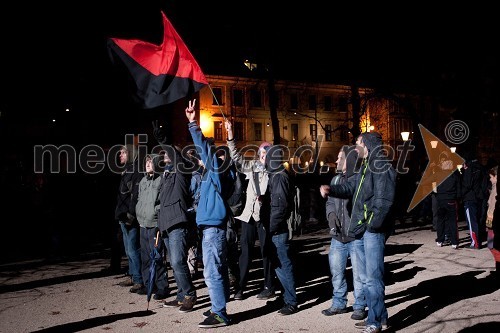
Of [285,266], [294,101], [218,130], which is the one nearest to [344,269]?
[285,266]

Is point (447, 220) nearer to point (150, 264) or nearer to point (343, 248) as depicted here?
point (343, 248)

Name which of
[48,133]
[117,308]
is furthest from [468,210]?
[48,133]

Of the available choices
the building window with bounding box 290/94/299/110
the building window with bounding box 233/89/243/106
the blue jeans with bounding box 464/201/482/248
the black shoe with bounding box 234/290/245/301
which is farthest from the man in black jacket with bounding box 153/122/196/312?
the building window with bounding box 290/94/299/110

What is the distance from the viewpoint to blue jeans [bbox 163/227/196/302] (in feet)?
20.2

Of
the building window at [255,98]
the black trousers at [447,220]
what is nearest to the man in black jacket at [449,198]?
the black trousers at [447,220]

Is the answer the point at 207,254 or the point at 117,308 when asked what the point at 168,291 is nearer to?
the point at 117,308

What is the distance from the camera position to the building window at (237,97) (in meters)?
56.3

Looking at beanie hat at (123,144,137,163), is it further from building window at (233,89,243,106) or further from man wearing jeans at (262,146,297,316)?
building window at (233,89,243,106)

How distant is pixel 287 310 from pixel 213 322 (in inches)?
41.0

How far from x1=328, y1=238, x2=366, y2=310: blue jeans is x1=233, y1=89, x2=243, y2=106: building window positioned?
51.2 meters

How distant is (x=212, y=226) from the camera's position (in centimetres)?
550

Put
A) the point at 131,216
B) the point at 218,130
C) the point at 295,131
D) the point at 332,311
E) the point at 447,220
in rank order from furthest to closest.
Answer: the point at 295,131 < the point at 218,130 < the point at 447,220 < the point at 131,216 < the point at 332,311

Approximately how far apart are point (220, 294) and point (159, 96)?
2.91m

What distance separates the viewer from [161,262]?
671 centimetres
